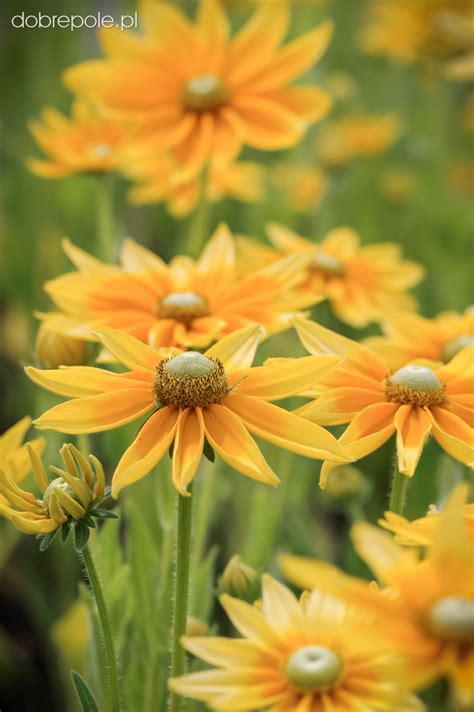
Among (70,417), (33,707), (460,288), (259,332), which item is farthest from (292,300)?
(460,288)

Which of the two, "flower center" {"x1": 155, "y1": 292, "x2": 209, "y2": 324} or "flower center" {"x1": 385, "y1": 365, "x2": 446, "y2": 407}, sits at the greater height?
"flower center" {"x1": 155, "y1": 292, "x2": 209, "y2": 324}

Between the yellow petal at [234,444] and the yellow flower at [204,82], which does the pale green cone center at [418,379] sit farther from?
the yellow flower at [204,82]

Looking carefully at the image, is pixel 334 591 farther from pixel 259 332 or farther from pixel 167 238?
pixel 167 238

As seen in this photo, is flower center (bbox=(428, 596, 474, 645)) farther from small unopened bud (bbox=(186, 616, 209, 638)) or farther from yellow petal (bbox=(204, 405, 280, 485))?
small unopened bud (bbox=(186, 616, 209, 638))

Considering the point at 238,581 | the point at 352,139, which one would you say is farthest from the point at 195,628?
the point at 352,139

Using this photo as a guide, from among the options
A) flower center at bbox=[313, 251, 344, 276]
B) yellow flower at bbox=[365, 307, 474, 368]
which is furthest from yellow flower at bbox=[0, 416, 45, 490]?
flower center at bbox=[313, 251, 344, 276]

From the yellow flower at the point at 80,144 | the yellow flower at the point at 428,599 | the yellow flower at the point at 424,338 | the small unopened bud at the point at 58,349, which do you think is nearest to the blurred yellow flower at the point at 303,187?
the yellow flower at the point at 80,144

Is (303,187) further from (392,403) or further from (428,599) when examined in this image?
(428,599)
